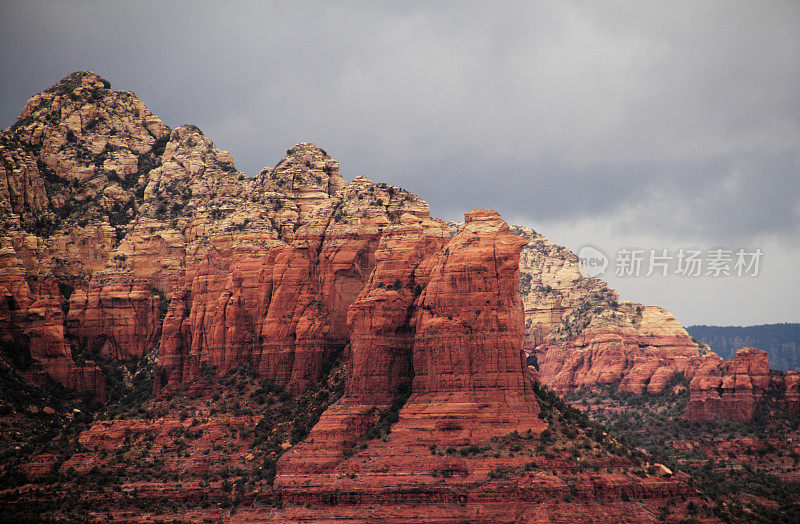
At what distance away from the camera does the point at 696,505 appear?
109 meters

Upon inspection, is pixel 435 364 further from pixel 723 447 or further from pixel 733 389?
pixel 733 389

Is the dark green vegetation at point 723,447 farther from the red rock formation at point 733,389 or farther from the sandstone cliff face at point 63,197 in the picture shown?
the sandstone cliff face at point 63,197

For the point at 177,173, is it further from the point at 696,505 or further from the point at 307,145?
the point at 696,505

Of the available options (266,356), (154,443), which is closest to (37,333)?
(154,443)

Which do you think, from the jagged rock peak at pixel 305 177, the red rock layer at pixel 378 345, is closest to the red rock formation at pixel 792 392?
the red rock layer at pixel 378 345

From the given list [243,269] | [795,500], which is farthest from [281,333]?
[795,500]

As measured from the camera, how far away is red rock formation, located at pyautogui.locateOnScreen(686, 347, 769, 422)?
170125mm

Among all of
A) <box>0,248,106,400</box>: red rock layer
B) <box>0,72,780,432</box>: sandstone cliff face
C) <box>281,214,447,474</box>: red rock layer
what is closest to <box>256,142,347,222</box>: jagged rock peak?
<box>0,72,780,432</box>: sandstone cliff face

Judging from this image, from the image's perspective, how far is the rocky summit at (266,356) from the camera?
109 metres

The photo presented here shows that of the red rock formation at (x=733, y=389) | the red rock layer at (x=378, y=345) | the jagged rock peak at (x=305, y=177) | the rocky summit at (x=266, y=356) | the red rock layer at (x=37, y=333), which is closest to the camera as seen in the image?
the rocky summit at (x=266, y=356)

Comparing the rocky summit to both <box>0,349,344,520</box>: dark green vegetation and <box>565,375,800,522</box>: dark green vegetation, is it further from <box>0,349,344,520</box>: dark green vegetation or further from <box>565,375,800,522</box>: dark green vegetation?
<box>565,375,800,522</box>: dark green vegetation

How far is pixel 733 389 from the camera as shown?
172 meters

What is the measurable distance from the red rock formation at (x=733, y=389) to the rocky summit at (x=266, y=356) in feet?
1.05

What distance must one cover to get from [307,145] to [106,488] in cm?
5719
